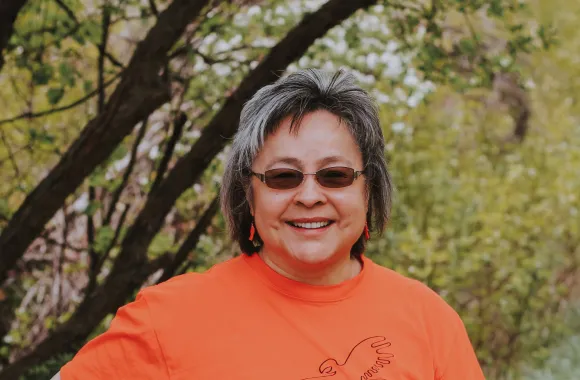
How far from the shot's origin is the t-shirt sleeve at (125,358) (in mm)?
1975

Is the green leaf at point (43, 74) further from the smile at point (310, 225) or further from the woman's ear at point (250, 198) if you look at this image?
the smile at point (310, 225)

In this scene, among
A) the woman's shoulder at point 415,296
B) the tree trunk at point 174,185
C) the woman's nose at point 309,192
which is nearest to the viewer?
the woman's nose at point 309,192

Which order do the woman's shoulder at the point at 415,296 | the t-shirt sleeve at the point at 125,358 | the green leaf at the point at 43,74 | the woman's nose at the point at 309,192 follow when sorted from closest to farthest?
the t-shirt sleeve at the point at 125,358, the woman's nose at the point at 309,192, the woman's shoulder at the point at 415,296, the green leaf at the point at 43,74

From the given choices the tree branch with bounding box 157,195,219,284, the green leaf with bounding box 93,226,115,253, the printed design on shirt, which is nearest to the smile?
the printed design on shirt

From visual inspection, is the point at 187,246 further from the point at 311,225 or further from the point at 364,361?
the point at 364,361

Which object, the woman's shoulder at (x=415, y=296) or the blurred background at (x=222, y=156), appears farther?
the blurred background at (x=222, y=156)

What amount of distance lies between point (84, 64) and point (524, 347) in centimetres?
471

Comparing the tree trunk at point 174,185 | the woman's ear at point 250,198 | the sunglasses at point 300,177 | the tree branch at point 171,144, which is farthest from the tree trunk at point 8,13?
the sunglasses at point 300,177

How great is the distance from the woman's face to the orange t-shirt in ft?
0.36

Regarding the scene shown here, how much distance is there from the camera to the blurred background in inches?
133

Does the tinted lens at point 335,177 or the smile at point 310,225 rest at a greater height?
the tinted lens at point 335,177

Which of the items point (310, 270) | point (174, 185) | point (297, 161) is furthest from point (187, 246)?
point (297, 161)

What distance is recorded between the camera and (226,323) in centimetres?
Result: 206

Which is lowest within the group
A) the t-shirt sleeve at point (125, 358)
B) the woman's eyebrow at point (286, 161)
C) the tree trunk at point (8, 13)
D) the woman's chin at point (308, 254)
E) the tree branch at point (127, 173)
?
the tree branch at point (127, 173)
